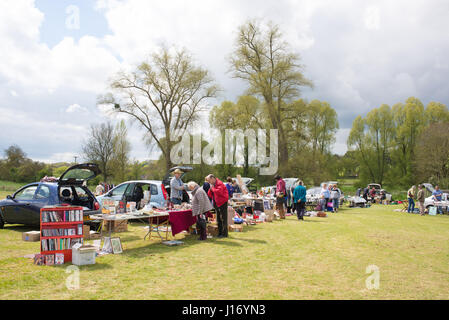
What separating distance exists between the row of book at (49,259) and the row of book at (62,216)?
2.08 feet

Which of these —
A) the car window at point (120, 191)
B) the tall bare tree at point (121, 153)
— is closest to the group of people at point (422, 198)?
the car window at point (120, 191)

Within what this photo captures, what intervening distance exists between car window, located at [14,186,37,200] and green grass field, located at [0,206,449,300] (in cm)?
110

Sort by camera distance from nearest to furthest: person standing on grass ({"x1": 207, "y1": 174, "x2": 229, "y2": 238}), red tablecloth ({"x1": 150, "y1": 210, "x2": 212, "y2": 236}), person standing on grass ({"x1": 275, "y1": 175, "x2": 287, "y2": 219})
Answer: red tablecloth ({"x1": 150, "y1": 210, "x2": 212, "y2": 236}), person standing on grass ({"x1": 207, "y1": 174, "x2": 229, "y2": 238}), person standing on grass ({"x1": 275, "y1": 175, "x2": 287, "y2": 219})

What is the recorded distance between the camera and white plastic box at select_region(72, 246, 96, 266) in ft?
19.0

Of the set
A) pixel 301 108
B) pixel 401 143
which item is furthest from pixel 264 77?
pixel 401 143

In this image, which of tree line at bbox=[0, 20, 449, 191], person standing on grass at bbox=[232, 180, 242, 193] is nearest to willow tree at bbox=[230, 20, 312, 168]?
tree line at bbox=[0, 20, 449, 191]

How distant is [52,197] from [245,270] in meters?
5.89

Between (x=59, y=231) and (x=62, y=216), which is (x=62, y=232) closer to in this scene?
(x=59, y=231)

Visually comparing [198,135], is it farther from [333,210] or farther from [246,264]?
[246,264]

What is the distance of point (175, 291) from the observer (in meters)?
4.46

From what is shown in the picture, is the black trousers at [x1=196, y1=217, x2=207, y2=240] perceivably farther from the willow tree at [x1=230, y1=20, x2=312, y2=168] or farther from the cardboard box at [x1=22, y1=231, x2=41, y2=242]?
the willow tree at [x1=230, y1=20, x2=312, y2=168]

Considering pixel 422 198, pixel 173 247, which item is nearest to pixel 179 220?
pixel 173 247

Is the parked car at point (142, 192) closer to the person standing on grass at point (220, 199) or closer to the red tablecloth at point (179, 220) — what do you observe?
the red tablecloth at point (179, 220)
